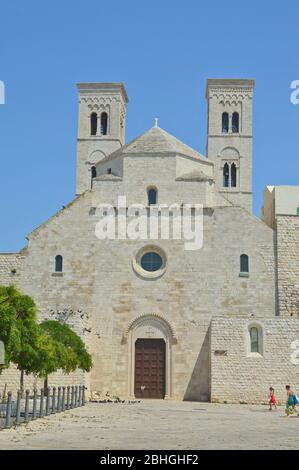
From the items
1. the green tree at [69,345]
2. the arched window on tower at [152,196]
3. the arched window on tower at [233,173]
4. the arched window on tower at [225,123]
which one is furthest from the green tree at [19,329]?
the arched window on tower at [225,123]

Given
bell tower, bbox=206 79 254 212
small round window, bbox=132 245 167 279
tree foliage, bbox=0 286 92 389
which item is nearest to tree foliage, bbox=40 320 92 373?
tree foliage, bbox=0 286 92 389

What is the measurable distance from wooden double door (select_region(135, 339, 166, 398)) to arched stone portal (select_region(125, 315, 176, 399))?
0.68 feet

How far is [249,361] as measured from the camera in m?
31.0

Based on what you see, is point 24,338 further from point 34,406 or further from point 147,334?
point 147,334

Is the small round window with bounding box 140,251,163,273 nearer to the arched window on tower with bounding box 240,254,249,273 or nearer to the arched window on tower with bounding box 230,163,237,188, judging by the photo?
the arched window on tower with bounding box 240,254,249,273

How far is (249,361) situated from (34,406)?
1391 centimetres

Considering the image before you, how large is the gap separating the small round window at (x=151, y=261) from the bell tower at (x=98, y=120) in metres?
19.3

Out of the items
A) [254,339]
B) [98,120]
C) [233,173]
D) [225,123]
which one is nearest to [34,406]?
[254,339]

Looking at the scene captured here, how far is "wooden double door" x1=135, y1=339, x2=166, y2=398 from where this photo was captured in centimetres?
3350

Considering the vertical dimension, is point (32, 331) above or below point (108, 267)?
below
